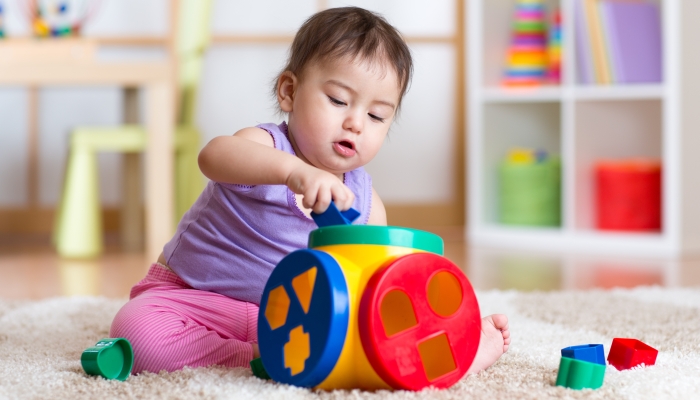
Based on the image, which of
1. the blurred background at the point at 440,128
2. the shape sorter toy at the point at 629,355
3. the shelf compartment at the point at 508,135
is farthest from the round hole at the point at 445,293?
the shelf compartment at the point at 508,135

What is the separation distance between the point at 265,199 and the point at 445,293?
28cm

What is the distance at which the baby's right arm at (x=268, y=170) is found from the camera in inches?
29.7

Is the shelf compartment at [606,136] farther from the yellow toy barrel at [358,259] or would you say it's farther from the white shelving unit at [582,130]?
the yellow toy barrel at [358,259]

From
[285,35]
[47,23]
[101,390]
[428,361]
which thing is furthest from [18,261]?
[428,361]

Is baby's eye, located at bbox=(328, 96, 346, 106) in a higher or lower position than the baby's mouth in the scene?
higher

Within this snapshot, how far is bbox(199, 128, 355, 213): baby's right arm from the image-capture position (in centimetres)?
75

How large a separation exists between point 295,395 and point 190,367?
201 mm

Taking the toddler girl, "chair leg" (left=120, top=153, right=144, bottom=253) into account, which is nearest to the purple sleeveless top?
the toddler girl

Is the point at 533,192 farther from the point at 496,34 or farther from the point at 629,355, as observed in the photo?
the point at 629,355

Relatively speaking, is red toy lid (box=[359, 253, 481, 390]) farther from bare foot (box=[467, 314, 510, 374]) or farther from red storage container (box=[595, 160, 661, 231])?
red storage container (box=[595, 160, 661, 231])

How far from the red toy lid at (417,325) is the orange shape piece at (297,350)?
0.18ft

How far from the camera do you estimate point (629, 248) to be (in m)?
2.29

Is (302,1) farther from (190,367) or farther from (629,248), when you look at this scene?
(190,367)

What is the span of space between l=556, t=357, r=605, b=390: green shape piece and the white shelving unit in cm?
156
